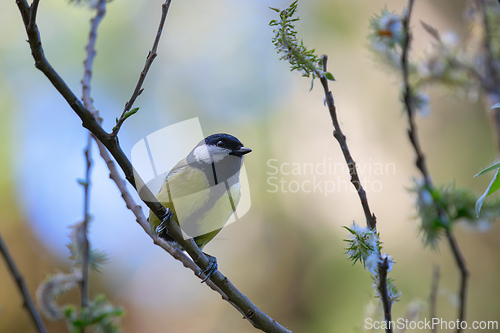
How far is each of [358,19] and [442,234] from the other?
302cm

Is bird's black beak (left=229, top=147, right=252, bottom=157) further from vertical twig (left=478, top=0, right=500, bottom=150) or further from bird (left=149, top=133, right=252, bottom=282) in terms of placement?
vertical twig (left=478, top=0, right=500, bottom=150)

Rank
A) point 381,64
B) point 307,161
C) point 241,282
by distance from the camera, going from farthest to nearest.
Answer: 1. point 241,282
2. point 307,161
3. point 381,64

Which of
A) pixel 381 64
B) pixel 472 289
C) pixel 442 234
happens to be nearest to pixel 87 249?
pixel 442 234

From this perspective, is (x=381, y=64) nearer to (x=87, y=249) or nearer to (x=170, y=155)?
(x=170, y=155)

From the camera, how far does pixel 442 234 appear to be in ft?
3.07

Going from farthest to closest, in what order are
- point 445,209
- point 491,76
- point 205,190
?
point 205,190 → point 491,76 → point 445,209

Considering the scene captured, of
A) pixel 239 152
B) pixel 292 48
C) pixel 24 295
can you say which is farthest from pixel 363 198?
pixel 239 152

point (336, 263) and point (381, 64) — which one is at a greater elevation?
point (381, 64)

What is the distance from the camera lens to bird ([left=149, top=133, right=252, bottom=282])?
1.50 meters

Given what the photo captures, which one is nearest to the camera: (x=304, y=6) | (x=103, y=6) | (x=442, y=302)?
(x=103, y=6)

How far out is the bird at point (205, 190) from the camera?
4.92 ft

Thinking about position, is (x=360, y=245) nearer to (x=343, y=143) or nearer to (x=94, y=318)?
(x=343, y=143)

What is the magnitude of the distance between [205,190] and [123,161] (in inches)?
28.4

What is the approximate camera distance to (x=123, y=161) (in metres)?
0.82
